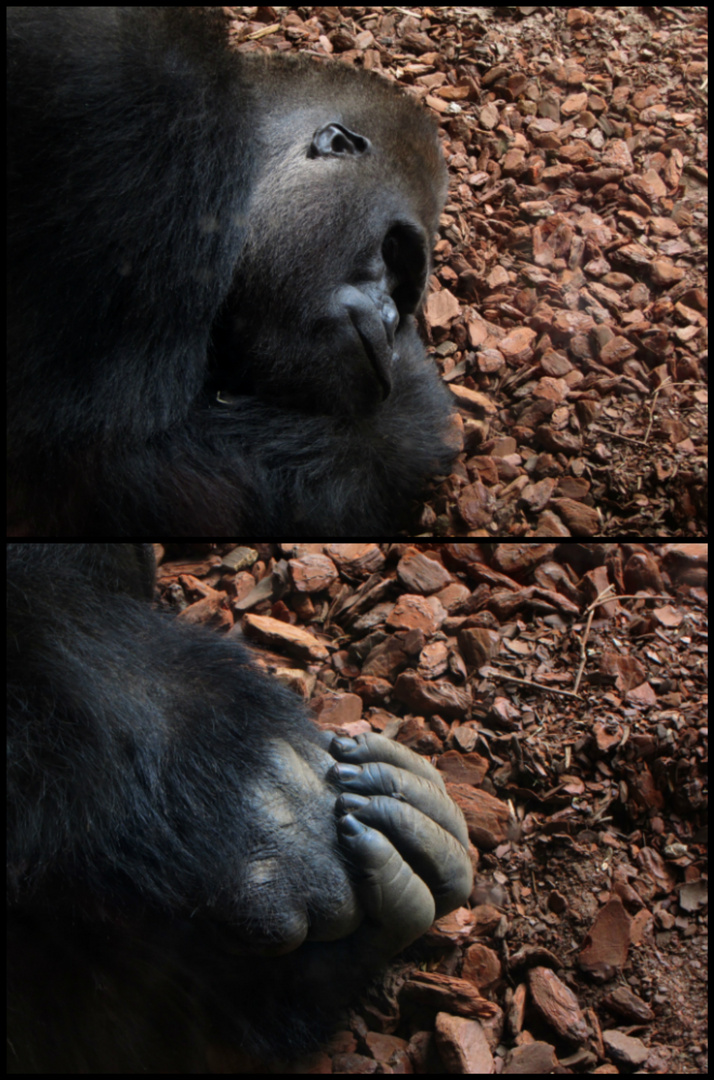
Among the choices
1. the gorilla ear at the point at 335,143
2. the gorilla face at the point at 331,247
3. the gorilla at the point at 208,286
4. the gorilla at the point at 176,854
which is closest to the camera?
the gorilla at the point at 176,854

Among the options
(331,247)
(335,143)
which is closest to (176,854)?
(331,247)

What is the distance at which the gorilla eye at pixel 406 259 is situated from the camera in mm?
1422

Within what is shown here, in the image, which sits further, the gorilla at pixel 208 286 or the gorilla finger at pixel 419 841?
the gorilla at pixel 208 286

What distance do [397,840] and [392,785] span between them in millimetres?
59

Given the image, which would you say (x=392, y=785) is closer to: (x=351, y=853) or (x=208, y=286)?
(x=351, y=853)

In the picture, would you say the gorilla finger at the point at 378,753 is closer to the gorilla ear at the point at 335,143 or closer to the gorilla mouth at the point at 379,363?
the gorilla mouth at the point at 379,363

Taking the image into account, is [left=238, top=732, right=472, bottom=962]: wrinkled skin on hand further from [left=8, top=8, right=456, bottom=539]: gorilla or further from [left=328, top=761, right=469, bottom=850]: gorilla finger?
[left=8, top=8, right=456, bottom=539]: gorilla

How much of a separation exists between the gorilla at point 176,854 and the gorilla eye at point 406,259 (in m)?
0.75

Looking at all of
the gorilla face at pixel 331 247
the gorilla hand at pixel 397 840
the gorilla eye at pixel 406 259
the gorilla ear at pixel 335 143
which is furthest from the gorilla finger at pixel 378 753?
the gorilla ear at pixel 335 143

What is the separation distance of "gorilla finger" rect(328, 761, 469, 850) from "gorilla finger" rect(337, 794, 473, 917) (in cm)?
1

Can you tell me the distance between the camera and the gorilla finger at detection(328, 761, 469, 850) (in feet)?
3.14

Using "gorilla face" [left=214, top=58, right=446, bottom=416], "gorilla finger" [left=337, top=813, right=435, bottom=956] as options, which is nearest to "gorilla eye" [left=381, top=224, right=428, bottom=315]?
"gorilla face" [left=214, top=58, right=446, bottom=416]

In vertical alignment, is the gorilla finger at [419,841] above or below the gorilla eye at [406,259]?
below

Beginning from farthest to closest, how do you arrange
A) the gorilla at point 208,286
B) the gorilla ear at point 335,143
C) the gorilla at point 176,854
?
the gorilla ear at point 335,143 → the gorilla at point 208,286 → the gorilla at point 176,854
